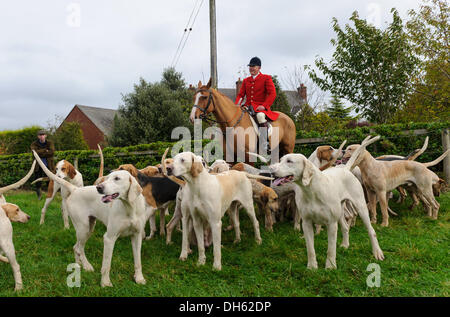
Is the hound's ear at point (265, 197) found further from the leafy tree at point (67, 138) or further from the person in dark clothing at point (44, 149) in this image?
the leafy tree at point (67, 138)

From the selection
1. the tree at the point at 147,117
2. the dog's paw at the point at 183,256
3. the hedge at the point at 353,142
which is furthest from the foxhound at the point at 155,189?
the tree at the point at 147,117

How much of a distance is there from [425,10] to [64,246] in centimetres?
1530

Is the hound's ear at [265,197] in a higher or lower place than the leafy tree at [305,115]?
lower

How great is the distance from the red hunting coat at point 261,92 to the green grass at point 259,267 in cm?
287

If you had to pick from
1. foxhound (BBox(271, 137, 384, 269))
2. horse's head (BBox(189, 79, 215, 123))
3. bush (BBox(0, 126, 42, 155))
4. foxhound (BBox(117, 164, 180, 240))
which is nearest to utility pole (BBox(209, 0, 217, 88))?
horse's head (BBox(189, 79, 215, 123))

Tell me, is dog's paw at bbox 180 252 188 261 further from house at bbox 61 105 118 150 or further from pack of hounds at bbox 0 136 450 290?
house at bbox 61 105 118 150

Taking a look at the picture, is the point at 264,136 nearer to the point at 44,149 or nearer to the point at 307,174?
the point at 307,174

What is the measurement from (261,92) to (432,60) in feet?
31.5

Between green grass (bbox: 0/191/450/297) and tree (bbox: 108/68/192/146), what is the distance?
13.7m

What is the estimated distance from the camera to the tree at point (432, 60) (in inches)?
490

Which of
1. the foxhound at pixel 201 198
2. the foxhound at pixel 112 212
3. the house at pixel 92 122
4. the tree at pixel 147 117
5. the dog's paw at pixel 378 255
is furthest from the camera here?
the house at pixel 92 122

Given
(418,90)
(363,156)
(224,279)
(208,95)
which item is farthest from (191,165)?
(418,90)
